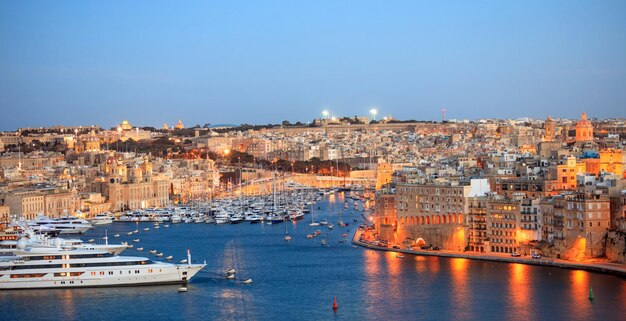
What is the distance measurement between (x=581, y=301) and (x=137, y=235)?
1681 cm

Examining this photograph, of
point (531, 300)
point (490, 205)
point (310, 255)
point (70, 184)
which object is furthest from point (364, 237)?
point (70, 184)

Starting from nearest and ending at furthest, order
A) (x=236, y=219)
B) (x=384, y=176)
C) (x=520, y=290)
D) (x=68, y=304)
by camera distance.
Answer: (x=68, y=304) < (x=520, y=290) < (x=384, y=176) < (x=236, y=219)

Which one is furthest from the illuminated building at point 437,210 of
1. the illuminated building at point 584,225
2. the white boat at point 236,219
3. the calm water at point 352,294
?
the white boat at point 236,219

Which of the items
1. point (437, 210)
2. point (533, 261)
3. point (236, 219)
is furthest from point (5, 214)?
point (533, 261)

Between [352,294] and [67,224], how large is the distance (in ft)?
52.8

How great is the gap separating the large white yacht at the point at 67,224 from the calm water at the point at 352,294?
8.95 metres

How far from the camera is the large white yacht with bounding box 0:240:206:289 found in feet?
75.2

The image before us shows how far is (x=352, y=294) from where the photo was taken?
22031 mm

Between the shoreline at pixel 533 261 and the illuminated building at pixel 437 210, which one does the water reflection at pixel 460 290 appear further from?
the illuminated building at pixel 437 210

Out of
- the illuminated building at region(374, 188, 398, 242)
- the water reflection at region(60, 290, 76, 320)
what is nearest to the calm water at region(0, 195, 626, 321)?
the water reflection at region(60, 290, 76, 320)

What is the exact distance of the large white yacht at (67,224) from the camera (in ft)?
116

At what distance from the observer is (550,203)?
2486cm

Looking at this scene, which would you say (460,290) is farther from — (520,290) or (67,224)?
(67,224)

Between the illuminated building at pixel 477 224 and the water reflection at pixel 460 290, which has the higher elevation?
the illuminated building at pixel 477 224
